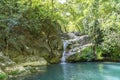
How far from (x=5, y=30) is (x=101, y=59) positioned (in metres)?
14.8

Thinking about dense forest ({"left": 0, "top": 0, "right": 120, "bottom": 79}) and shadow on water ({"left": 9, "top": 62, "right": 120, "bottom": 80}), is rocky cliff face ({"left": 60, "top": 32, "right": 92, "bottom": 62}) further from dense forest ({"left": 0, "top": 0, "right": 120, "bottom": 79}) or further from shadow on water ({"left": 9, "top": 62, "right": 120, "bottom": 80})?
shadow on water ({"left": 9, "top": 62, "right": 120, "bottom": 80})

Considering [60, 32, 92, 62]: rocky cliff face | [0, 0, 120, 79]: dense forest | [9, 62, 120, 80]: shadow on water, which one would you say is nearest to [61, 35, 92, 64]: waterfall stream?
[60, 32, 92, 62]: rocky cliff face

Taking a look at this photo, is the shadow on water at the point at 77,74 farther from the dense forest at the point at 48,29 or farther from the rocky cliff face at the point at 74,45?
the rocky cliff face at the point at 74,45

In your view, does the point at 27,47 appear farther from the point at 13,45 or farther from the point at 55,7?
the point at 55,7

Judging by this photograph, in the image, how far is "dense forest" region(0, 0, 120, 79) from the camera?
83.5 ft

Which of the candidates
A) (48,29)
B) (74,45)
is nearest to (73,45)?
(74,45)

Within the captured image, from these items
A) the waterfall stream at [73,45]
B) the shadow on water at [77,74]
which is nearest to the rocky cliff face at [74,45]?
the waterfall stream at [73,45]

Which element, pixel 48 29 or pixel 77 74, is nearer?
pixel 77 74

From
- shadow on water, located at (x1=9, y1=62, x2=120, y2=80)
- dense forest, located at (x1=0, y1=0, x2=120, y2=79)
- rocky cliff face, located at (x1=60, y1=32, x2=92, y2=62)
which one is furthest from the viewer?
rocky cliff face, located at (x1=60, y1=32, x2=92, y2=62)

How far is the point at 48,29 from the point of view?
106 feet

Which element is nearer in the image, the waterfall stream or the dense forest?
the dense forest

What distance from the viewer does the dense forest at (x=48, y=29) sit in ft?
83.5

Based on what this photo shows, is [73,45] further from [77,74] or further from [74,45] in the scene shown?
[77,74]

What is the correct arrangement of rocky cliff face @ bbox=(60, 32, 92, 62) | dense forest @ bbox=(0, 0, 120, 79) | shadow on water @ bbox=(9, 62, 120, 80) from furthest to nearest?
rocky cliff face @ bbox=(60, 32, 92, 62) < dense forest @ bbox=(0, 0, 120, 79) < shadow on water @ bbox=(9, 62, 120, 80)
